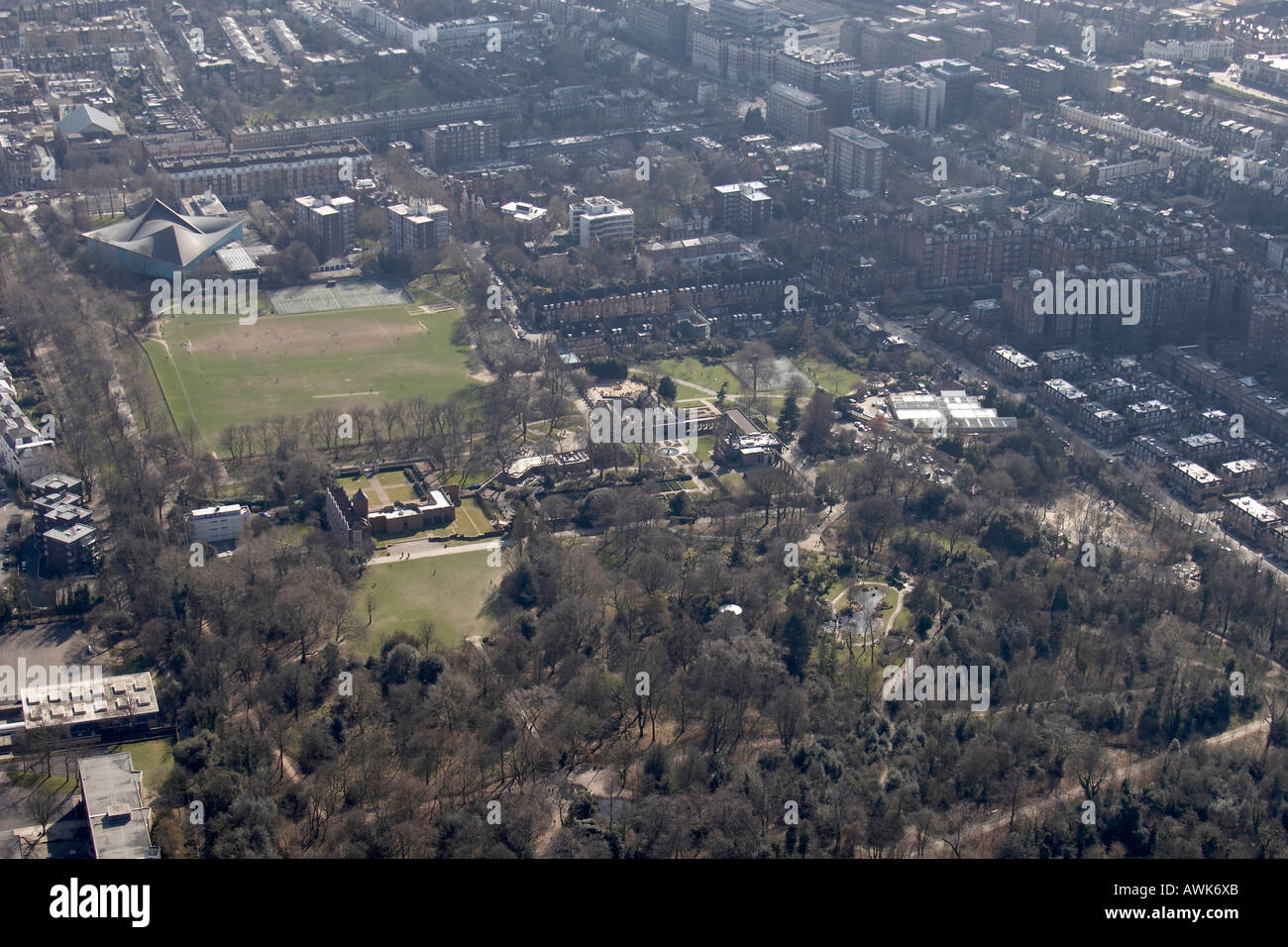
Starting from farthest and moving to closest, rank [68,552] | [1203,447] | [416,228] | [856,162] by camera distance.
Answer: [856,162] → [416,228] → [1203,447] → [68,552]

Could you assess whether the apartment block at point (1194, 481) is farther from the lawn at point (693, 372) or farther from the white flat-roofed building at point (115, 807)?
the white flat-roofed building at point (115, 807)

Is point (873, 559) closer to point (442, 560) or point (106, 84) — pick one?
point (442, 560)

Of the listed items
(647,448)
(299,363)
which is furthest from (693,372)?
(299,363)

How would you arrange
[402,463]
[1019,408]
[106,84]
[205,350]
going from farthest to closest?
[106,84]
[205,350]
[1019,408]
[402,463]

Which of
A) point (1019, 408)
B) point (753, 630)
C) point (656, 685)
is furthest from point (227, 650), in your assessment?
point (1019, 408)

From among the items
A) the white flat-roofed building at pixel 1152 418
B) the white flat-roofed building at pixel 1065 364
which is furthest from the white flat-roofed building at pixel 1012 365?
the white flat-roofed building at pixel 1152 418

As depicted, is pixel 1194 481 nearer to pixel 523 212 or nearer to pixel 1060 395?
pixel 1060 395

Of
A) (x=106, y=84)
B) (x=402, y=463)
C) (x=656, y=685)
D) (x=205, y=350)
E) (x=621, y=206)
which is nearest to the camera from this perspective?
(x=656, y=685)
